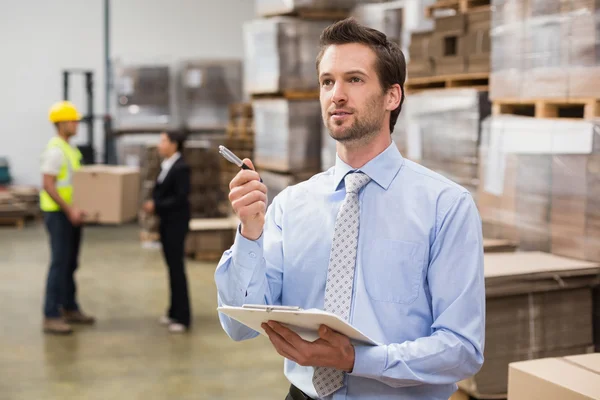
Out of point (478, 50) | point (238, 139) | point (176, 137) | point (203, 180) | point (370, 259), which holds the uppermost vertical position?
point (478, 50)

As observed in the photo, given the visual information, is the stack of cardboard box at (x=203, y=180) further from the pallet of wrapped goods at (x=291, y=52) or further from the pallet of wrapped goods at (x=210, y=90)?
the pallet of wrapped goods at (x=291, y=52)

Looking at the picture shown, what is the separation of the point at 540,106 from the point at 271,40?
14.3 feet

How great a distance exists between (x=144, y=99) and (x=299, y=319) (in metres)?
13.1

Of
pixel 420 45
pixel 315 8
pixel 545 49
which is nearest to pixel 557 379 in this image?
pixel 545 49

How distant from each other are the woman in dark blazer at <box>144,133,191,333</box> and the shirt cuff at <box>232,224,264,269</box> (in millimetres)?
5116

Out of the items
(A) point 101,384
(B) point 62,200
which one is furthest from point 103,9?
(A) point 101,384

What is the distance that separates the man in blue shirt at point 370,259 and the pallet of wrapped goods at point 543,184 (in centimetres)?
268

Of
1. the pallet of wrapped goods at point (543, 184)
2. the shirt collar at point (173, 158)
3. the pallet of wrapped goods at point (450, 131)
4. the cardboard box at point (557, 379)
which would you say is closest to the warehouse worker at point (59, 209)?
the shirt collar at point (173, 158)

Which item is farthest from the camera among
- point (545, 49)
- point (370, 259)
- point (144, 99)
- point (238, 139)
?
point (144, 99)

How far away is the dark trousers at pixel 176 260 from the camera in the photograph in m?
7.42

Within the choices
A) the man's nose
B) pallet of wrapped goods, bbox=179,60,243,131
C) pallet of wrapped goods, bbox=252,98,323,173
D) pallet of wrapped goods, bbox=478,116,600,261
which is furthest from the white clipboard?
pallet of wrapped goods, bbox=179,60,243,131

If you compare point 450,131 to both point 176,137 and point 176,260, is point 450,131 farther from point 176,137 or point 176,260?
point 176,260

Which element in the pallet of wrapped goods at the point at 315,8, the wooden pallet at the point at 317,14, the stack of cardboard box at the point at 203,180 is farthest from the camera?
the stack of cardboard box at the point at 203,180

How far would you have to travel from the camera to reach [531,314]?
181 inches
